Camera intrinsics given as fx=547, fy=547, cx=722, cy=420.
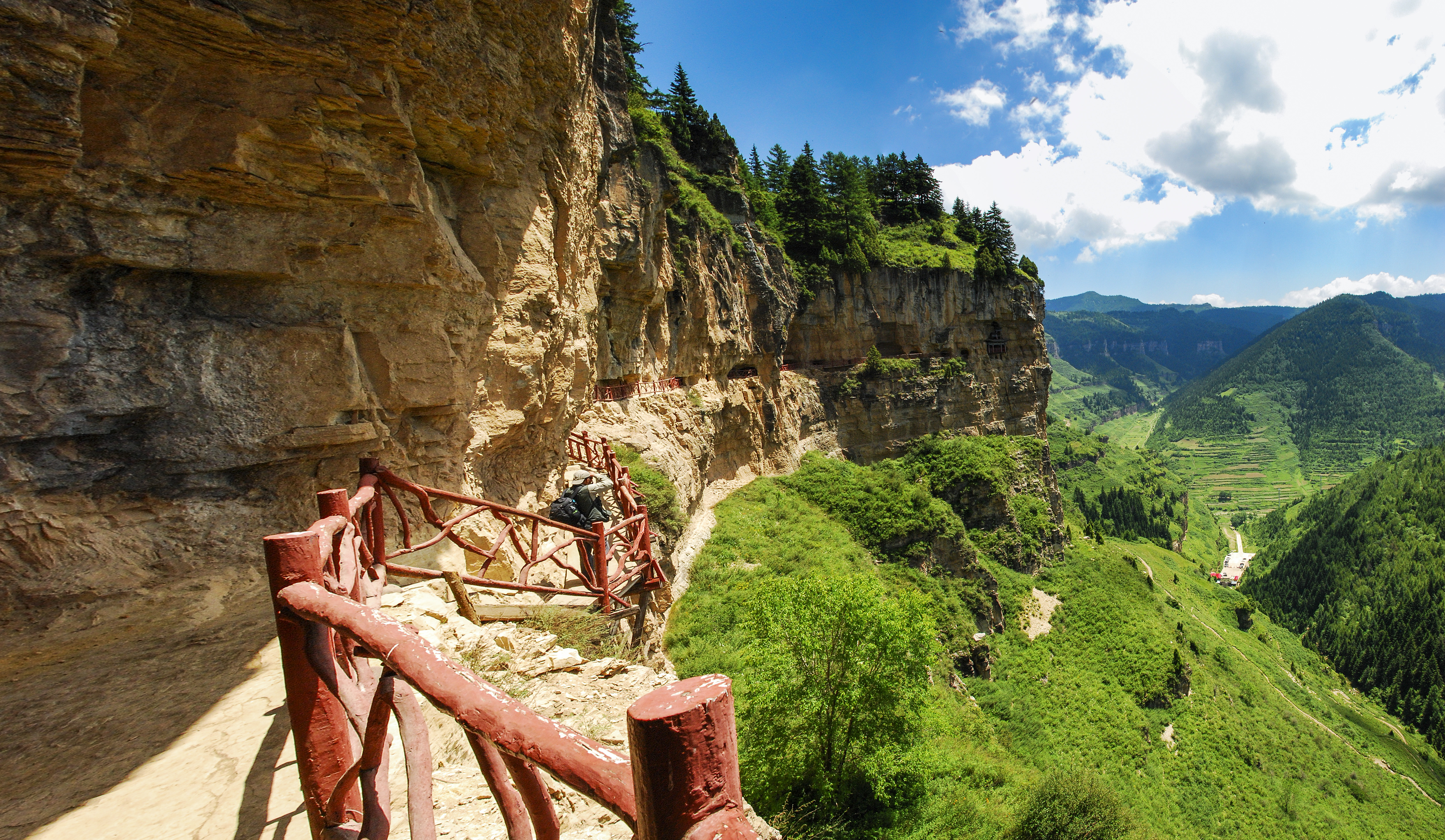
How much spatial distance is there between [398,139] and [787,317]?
91.5 ft

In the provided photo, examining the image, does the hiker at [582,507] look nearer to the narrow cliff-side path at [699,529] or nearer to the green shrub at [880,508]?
the narrow cliff-side path at [699,529]

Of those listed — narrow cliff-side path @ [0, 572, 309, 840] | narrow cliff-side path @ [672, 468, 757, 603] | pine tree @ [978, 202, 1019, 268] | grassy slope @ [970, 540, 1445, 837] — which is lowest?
grassy slope @ [970, 540, 1445, 837]

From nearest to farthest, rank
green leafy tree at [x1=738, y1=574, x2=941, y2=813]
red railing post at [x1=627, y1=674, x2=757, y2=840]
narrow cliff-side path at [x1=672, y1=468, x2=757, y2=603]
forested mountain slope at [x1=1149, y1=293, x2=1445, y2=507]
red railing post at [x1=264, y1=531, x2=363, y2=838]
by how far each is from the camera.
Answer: red railing post at [x1=627, y1=674, x2=757, y2=840] < red railing post at [x1=264, y1=531, x2=363, y2=838] < green leafy tree at [x1=738, y1=574, x2=941, y2=813] < narrow cliff-side path at [x1=672, y1=468, x2=757, y2=603] < forested mountain slope at [x1=1149, y1=293, x2=1445, y2=507]

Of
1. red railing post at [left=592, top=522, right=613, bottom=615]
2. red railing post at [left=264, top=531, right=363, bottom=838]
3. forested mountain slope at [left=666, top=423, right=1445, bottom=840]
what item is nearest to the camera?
red railing post at [left=264, top=531, right=363, bottom=838]

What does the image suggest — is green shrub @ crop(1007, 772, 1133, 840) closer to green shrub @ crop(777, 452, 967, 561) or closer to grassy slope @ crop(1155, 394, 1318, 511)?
green shrub @ crop(777, 452, 967, 561)

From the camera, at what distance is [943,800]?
1251cm

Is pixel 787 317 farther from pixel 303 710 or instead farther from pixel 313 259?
pixel 303 710

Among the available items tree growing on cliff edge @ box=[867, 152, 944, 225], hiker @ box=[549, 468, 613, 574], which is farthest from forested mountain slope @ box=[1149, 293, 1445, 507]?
hiker @ box=[549, 468, 613, 574]

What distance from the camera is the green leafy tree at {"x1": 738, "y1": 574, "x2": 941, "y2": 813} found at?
11.3 m

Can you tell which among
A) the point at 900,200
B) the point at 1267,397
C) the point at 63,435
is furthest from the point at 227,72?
the point at 1267,397

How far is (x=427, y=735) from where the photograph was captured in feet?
4.95

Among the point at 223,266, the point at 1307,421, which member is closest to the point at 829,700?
the point at 223,266

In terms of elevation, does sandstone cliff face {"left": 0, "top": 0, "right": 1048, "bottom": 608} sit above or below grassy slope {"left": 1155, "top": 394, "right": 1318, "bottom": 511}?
above

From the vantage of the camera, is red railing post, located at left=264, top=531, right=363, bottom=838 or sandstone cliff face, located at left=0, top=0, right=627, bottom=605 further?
sandstone cliff face, located at left=0, top=0, right=627, bottom=605
